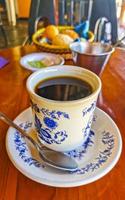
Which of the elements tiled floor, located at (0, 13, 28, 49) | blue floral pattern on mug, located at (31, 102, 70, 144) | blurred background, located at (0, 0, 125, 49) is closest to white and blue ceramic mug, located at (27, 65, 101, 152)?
blue floral pattern on mug, located at (31, 102, 70, 144)

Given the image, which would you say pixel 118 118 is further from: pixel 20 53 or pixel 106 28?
pixel 106 28

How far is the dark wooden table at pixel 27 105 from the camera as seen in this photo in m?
0.39

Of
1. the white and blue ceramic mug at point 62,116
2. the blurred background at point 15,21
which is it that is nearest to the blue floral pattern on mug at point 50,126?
the white and blue ceramic mug at point 62,116

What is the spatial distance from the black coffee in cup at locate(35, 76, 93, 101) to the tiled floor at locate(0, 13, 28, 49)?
261cm

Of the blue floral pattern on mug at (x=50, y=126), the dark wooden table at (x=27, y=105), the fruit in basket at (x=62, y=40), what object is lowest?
the dark wooden table at (x=27, y=105)

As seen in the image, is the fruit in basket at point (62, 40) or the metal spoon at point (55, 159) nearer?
the metal spoon at point (55, 159)

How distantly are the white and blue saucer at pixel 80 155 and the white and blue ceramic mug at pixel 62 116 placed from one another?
0.03 meters

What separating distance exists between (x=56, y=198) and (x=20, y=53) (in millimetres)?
696

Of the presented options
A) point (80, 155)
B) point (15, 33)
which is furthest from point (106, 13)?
point (15, 33)

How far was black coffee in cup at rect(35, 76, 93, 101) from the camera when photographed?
426 mm

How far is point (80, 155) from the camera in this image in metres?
0.45

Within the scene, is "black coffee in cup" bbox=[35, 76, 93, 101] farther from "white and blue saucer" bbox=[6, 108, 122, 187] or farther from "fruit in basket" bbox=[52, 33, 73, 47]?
"fruit in basket" bbox=[52, 33, 73, 47]

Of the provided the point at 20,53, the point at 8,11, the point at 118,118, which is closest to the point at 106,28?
the point at 20,53

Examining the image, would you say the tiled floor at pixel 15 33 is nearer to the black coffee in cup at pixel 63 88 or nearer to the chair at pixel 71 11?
the chair at pixel 71 11
